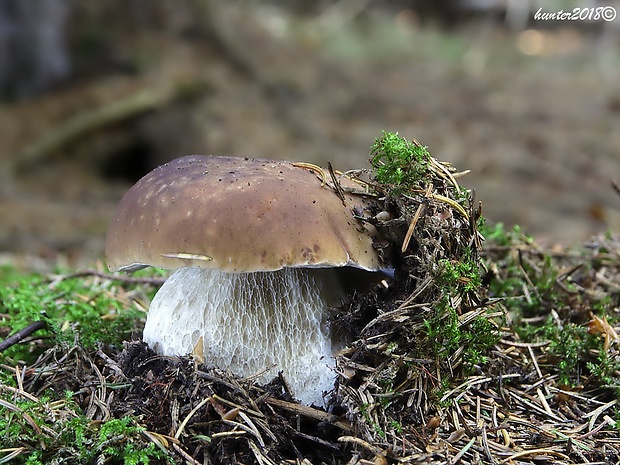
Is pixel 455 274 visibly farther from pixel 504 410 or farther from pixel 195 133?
pixel 195 133

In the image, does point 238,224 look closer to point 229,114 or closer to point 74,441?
point 74,441

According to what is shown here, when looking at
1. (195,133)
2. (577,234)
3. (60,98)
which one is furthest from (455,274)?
(60,98)

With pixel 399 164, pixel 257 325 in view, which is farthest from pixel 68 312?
pixel 399 164

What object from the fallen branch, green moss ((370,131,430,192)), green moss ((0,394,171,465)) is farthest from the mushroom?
the fallen branch

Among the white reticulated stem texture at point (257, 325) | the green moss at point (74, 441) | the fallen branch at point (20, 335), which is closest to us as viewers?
the green moss at point (74, 441)

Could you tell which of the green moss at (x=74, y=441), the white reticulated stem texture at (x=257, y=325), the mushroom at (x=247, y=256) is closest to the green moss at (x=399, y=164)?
the mushroom at (x=247, y=256)

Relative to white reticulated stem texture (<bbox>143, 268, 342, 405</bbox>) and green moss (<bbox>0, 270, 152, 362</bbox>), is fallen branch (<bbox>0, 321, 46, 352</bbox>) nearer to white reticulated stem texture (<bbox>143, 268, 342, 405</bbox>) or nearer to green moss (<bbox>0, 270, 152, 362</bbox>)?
green moss (<bbox>0, 270, 152, 362</bbox>)

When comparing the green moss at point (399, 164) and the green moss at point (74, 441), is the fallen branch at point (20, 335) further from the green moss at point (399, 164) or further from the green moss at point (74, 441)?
the green moss at point (399, 164)

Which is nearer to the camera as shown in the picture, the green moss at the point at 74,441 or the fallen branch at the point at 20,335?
the green moss at the point at 74,441
